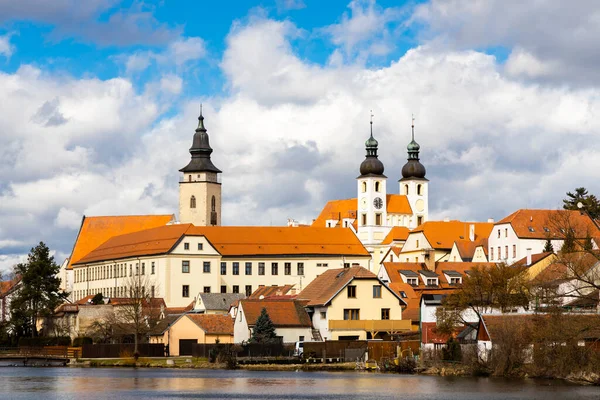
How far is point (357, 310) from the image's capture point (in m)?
81.7

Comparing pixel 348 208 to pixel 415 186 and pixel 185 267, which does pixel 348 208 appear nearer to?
pixel 415 186

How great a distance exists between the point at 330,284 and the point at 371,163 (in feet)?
304

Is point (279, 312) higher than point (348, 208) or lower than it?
lower

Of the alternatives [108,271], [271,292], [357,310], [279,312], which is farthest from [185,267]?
[357,310]

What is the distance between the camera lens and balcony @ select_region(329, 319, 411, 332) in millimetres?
80312

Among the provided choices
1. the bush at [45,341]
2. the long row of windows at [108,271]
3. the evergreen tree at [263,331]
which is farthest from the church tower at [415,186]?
the evergreen tree at [263,331]

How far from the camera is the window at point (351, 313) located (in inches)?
3196

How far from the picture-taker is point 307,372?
2707 inches

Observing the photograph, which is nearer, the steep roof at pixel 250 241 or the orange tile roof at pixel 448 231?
the steep roof at pixel 250 241

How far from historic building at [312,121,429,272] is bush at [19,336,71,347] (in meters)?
68.3

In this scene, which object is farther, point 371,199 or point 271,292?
point 371,199

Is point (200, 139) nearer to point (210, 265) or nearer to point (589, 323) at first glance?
point (210, 265)

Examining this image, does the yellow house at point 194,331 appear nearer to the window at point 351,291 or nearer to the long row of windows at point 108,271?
the window at point 351,291

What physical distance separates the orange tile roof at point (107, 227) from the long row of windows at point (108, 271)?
839 centimetres
